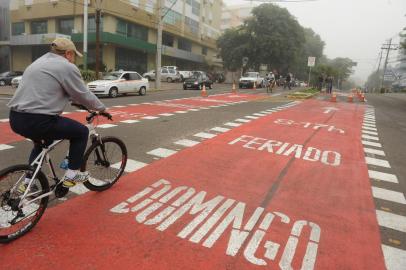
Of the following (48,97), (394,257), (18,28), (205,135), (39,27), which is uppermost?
(39,27)

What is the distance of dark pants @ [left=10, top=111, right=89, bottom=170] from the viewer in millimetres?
→ 3586

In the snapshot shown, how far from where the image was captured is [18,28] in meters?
49.8

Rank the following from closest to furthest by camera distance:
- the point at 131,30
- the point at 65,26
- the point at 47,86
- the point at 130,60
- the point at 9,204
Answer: the point at 9,204, the point at 47,86, the point at 65,26, the point at 131,30, the point at 130,60

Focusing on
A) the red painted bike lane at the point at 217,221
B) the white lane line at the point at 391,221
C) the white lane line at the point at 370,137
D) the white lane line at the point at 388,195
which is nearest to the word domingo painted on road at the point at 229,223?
the red painted bike lane at the point at 217,221

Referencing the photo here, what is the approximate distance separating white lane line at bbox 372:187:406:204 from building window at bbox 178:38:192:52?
184ft

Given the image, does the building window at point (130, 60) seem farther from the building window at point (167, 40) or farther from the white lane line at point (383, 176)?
the white lane line at point (383, 176)

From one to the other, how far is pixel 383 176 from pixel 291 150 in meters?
2.05

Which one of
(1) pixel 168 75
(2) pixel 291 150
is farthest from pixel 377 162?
(1) pixel 168 75

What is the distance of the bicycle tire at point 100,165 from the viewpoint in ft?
15.0

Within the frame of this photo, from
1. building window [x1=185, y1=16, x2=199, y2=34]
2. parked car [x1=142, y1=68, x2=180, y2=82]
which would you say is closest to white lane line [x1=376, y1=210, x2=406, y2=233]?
parked car [x1=142, y1=68, x2=180, y2=82]

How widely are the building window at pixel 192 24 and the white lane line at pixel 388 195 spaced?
56.1m

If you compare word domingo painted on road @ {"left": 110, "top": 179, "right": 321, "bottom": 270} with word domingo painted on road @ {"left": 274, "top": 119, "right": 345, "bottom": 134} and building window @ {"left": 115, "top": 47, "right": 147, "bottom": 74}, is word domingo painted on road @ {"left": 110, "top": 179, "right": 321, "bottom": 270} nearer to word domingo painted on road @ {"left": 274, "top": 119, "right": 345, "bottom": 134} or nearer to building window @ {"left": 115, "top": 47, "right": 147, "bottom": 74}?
word domingo painted on road @ {"left": 274, "top": 119, "right": 345, "bottom": 134}

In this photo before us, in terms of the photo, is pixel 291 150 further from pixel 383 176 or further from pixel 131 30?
pixel 131 30

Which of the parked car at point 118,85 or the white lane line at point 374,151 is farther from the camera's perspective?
the parked car at point 118,85
